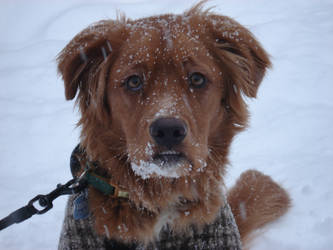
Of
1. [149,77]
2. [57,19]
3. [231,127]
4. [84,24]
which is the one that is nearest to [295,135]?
[231,127]

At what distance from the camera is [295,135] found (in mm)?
4738

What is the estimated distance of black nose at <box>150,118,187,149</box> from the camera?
196 centimetres

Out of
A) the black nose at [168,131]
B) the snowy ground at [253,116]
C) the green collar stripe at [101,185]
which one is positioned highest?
the black nose at [168,131]

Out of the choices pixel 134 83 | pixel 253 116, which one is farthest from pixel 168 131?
pixel 253 116

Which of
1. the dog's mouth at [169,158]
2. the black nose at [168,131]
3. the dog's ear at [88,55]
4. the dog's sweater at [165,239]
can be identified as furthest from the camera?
the dog's ear at [88,55]

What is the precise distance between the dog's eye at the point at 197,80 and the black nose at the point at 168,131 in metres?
0.48

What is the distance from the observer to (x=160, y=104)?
2143 millimetres

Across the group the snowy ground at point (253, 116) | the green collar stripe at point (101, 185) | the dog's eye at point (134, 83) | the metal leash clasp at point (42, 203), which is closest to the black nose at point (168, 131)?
the dog's eye at point (134, 83)

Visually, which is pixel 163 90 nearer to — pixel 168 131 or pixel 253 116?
pixel 168 131

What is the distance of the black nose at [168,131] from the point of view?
77.3 inches

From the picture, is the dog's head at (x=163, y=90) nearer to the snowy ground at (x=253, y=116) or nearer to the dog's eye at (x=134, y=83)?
the dog's eye at (x=134, y=83)

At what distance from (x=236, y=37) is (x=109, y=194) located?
1.53m

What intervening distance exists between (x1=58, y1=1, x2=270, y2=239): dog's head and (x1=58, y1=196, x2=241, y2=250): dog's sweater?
0.86 feet

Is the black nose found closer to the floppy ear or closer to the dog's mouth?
the dog's mouth
